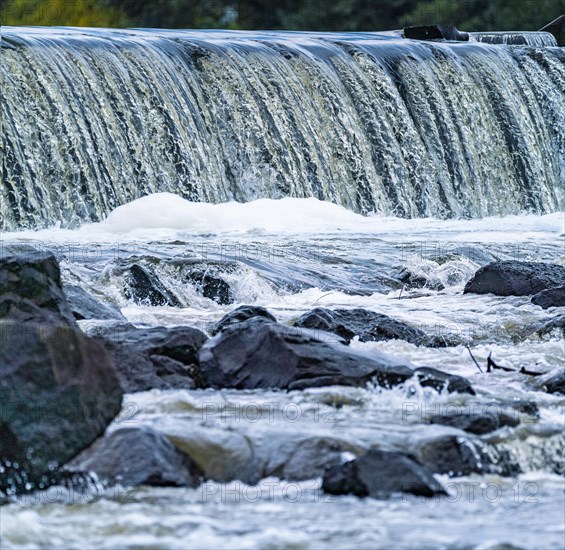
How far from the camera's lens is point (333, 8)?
46.8 meters

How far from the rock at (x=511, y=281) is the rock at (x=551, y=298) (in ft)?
1.95

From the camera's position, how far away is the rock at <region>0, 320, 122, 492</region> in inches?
225

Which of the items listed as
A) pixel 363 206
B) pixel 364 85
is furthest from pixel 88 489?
pixel 364 85

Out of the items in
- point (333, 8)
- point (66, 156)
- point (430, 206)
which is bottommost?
point (430, 206)

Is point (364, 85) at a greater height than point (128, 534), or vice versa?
point (364, 85)

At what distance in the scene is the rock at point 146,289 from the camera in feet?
35.1

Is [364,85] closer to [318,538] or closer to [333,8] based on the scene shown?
[318,538]

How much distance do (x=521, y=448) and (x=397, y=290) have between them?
600 centimetres

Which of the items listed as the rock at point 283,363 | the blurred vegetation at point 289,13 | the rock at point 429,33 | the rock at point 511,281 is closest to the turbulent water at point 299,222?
the rock at point 283,363

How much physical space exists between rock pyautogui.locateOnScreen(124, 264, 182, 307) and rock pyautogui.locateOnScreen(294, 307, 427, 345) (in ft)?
5.50

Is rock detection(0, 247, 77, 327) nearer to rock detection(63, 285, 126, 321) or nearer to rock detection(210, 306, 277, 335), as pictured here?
rock detection(210, 306, 277, 335)

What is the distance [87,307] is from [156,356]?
2248mm

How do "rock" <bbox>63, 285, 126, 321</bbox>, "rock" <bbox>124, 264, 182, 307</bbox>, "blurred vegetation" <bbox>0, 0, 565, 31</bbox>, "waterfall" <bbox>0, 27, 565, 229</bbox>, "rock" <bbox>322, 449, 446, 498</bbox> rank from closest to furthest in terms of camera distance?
"rock" <bbox>322, 449, 446, 498</bbox> → "rock" <bbox>63, 285, 126, 321</bbox> → "rock" <bbox>124, 264, 182, 307</bbox> → "waterfall" <bbox>0, 27, 565, 229</bbox> → "blurred vegetation" <bbox>0, 0, 565, 31</bbox>

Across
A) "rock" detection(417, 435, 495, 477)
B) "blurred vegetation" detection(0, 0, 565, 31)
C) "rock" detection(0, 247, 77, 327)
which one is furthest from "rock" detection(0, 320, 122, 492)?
"blurred vegetation" detection(0, 0, 565, 31)
